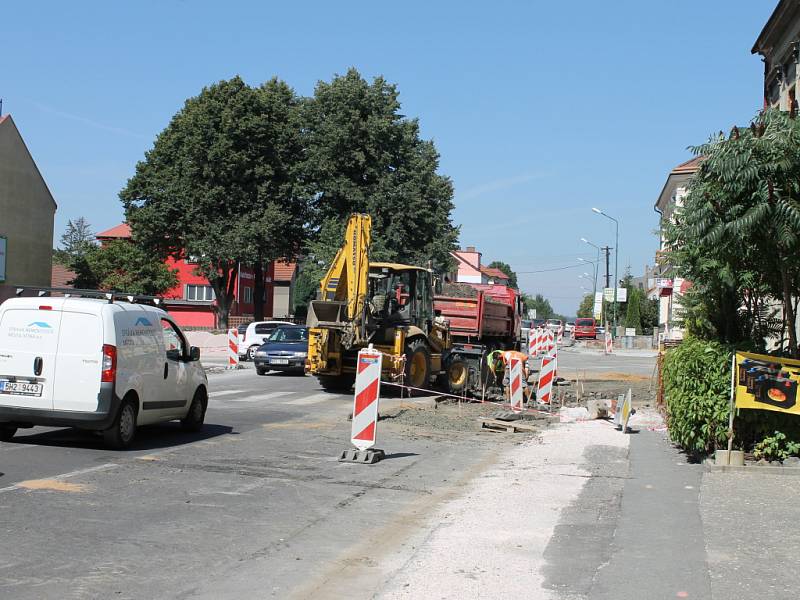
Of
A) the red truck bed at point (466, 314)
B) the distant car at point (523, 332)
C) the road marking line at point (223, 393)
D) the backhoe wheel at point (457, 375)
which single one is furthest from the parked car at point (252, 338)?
the road marking line at point (223, 393)

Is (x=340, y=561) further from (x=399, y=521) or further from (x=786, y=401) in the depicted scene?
(x=786, y=401)

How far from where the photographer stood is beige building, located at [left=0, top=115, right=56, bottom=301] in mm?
50719

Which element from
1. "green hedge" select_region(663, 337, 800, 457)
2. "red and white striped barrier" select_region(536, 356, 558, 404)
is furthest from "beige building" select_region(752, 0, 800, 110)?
"green hedge" select_region(663, 337, 800, 457)

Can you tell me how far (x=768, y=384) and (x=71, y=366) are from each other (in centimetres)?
825

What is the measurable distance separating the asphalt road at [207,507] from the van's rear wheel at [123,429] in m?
0.17

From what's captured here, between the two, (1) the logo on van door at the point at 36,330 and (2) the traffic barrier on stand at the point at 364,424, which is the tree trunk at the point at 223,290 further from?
(2) the traffic barrier on stand at the point at 364,424

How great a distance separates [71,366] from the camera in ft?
36.4

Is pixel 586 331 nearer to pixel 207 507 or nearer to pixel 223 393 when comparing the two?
pixel 223 393

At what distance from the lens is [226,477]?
32.4 ft

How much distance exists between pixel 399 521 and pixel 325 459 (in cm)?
354

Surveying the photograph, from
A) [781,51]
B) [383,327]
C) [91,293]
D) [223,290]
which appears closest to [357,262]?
[383,327]

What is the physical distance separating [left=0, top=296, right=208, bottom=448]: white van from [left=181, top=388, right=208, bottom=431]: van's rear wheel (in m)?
1.69

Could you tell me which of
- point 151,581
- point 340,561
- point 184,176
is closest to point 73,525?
point 151,581

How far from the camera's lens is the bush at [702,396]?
34.7ft
